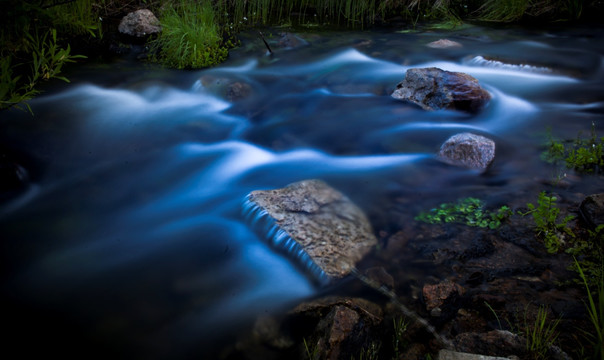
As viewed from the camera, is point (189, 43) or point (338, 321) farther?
point (189, 43)

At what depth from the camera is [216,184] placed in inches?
150

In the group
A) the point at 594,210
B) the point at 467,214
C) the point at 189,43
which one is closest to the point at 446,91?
the point at 467,214

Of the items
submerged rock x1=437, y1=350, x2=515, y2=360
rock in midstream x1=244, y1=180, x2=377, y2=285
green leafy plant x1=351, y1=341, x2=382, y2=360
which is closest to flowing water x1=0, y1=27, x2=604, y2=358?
rock in midstream x1=244, y1=180, x2=377, y2=285

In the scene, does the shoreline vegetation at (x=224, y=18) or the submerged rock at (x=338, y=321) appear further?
the shoreline vegetation at (x=224, y=18)

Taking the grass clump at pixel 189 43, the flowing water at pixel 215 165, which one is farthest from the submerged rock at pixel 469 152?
the grass clump at pixel 189 43

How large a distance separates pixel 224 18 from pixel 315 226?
6.45 meters

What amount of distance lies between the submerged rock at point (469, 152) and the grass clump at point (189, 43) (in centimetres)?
400

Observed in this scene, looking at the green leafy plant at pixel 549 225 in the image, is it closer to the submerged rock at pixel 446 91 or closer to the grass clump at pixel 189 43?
the submerged rock at pixel 446 91

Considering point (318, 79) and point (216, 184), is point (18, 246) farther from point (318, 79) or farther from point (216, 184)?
point (318, 79)

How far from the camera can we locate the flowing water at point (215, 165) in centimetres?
239

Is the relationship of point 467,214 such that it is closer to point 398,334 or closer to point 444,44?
point 398,334

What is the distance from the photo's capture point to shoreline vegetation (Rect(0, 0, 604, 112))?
5.74 metres

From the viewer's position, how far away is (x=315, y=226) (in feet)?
9.20

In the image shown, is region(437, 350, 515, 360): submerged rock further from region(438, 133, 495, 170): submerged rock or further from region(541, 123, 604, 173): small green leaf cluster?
region(541, 123, 604, 173): small green leaf cluster
